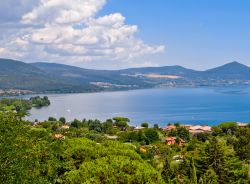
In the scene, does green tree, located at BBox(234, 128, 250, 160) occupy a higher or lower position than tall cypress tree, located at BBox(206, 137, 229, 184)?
lower

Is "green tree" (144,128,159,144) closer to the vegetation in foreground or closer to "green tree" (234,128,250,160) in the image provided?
"green tree" (234,128,250,160)

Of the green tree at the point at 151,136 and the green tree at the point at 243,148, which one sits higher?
the green tree at the point at 243,148

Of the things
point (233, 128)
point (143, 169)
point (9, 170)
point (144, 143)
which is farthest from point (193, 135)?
point (9, 170)

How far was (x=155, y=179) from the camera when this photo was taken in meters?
16.5

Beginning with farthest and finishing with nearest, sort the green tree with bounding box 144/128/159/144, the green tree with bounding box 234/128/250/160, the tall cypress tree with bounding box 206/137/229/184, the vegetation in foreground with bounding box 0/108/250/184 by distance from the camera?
1. the green tree with bounding box 144/128/159/144
2. the green tree with bounding box 234/128/250/160
3. the tall cypress tree with bounding box 206/137/229/184
4. the vegetation in foreground with bounding box 0/108/250/184

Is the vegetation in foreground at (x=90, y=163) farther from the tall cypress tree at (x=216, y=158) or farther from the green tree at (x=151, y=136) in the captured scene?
the green tree at (x=151, y=136)

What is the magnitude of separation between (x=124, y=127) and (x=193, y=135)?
16.1m

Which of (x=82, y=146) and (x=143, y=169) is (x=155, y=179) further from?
(x=82, y=146)

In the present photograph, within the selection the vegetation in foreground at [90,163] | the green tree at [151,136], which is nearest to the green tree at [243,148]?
the vegetation in foreground at [90,163]

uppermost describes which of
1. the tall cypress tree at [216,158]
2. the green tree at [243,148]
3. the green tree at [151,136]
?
the tall cypress tree at [216,158]

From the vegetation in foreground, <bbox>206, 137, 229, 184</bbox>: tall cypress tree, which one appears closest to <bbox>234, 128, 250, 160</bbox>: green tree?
the vegetation in foreground

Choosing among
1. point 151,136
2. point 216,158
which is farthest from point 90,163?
point 151,136

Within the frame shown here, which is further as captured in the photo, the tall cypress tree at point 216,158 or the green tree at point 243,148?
the green tree at point 243,148

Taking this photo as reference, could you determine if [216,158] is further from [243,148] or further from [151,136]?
[151,136]
